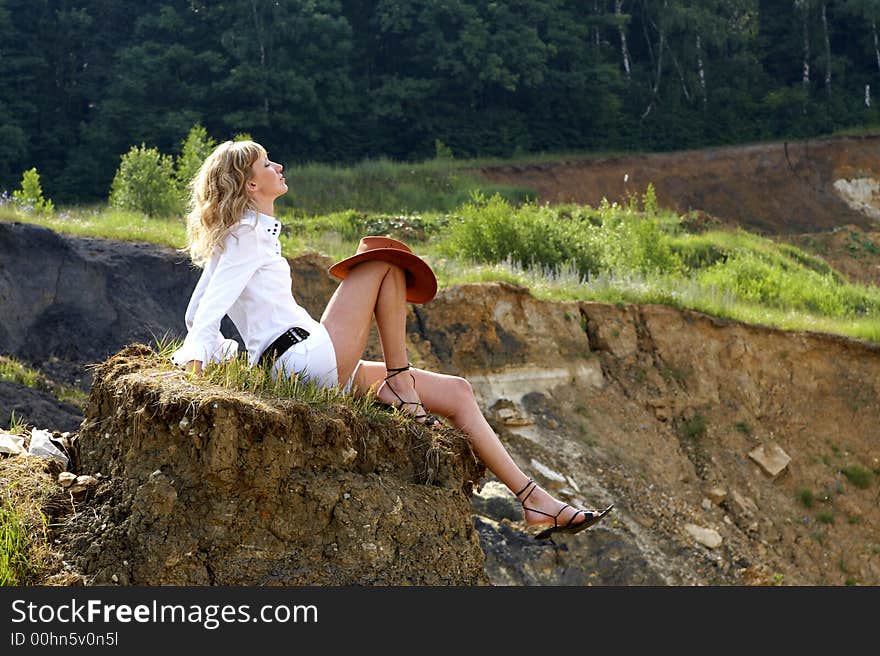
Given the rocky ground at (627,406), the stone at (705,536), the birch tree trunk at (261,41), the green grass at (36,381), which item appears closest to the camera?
the green grass at (36,381)

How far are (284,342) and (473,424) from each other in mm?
1045

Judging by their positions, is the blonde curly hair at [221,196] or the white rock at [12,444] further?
the white rock at [12,444]

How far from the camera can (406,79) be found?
124 feet

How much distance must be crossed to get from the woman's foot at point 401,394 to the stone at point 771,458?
1116 cm

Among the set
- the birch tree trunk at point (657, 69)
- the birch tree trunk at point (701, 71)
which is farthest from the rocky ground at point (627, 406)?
the birch tree trunk at point (701, 71)

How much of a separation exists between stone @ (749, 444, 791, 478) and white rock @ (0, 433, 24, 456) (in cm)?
1160

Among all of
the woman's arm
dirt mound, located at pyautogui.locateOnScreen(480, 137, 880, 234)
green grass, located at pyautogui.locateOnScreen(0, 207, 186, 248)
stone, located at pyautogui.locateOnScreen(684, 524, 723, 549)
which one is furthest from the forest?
the woman's arm

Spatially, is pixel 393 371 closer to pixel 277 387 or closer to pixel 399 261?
pixel 399 261

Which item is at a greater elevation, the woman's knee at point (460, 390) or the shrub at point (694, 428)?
the woman's knee at point (460, 390)

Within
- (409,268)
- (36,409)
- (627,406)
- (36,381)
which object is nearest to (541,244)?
(627,406)

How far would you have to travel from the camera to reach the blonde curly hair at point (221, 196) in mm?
→ 6723

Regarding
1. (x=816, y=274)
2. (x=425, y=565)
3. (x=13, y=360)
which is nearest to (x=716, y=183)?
(x=816, y=274)

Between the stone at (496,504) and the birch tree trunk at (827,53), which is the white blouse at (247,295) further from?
the birch tree trunk at (827,53)

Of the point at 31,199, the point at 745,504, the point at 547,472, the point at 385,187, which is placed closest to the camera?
the point at 547,472
